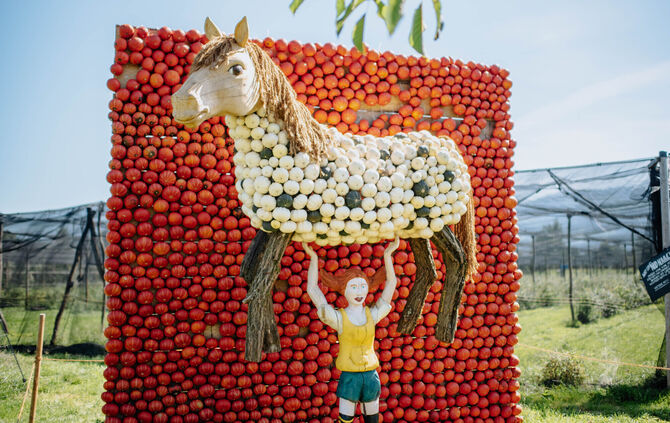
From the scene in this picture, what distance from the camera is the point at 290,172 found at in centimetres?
305

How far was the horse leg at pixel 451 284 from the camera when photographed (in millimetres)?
3604

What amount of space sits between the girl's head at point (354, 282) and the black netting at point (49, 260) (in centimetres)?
589

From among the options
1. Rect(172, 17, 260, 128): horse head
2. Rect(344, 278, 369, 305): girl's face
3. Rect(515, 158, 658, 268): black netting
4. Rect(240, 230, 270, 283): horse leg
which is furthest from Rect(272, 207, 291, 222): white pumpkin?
Rect(515, 158, 658, 268): black netting

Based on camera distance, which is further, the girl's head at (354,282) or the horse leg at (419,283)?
the horse leg at (419,283)

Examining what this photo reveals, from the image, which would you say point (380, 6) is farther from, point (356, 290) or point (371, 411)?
point (371, 411)

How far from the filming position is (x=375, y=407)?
3473mm

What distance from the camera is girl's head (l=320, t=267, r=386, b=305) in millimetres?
3529

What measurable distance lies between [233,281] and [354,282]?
1183mm

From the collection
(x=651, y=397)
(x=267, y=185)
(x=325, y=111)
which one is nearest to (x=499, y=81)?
(x=325, y=111)

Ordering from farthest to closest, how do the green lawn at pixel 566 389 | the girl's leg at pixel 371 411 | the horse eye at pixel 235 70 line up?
the green lawn at pixel 566 389 < the girl's leg at pixel 371 411 < the horse eye at pixel 235 70

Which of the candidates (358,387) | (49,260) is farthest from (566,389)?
(49,260)

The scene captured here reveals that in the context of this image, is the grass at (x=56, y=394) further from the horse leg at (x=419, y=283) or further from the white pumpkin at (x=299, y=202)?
the white pumpkin at (x=299, y=202)

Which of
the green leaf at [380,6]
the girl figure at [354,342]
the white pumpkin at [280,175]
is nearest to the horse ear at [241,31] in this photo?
the white pumpkin at [280,175]

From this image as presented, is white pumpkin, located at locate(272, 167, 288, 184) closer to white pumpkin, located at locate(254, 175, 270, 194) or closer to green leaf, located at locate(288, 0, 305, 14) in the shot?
white pumpkin, located at locate(254, 175, 270, 194)
